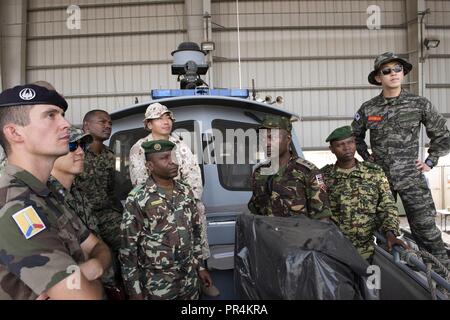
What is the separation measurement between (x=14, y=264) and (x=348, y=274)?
1.16 m

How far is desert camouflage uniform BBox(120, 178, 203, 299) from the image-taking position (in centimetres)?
193

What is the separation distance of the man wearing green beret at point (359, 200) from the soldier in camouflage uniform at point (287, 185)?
16.6 inches

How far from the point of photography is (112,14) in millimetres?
11242

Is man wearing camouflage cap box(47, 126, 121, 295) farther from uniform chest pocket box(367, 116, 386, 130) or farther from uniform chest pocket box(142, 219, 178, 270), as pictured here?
uniform chest pocket box(367, 116, 386, 130)

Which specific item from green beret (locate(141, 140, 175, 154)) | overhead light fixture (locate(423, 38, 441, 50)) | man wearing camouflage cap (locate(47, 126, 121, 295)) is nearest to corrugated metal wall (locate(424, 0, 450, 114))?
overhead light fixture (locate(423, 38, 441, 50))

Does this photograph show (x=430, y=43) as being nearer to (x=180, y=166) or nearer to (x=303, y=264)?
(x=180, y=166)

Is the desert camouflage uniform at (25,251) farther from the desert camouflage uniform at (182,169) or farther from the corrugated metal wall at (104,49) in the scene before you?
the corrugated metal wall at (104,49)

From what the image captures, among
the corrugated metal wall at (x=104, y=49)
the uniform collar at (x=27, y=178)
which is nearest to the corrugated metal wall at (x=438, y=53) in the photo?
the corrugated metal wall at (x=104, y=49)

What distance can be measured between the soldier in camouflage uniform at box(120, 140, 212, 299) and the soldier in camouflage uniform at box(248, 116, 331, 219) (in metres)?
0.52

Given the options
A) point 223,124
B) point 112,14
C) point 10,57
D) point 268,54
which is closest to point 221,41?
point 268,54

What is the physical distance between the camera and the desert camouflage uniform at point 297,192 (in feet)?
6.84

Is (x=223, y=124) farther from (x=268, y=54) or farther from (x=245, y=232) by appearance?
(x=268, y=54)

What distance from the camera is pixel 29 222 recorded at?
1.03 m
